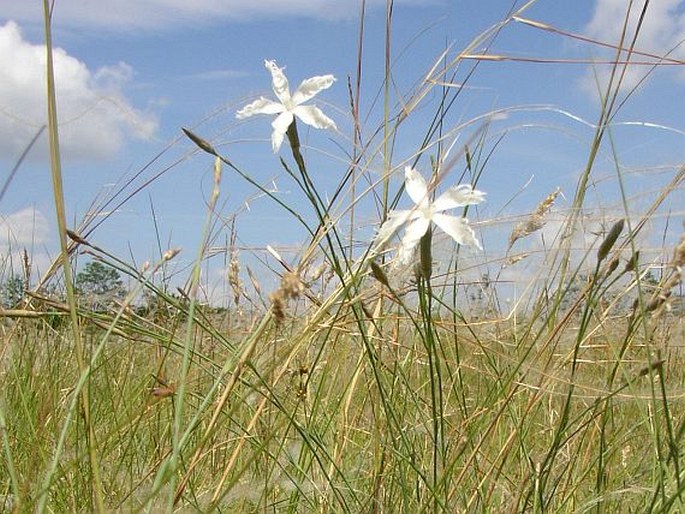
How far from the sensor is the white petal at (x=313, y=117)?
1.00 metres

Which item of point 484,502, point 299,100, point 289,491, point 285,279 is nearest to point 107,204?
point 289,491

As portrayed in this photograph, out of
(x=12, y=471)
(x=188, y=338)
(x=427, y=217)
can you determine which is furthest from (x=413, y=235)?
(x=12, y=471)

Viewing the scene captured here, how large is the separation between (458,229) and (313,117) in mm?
285

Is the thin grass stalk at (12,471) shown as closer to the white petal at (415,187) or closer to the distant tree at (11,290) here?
the white petal at (415,187)

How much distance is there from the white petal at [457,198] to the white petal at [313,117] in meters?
0.22

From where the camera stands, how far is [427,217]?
0.84m

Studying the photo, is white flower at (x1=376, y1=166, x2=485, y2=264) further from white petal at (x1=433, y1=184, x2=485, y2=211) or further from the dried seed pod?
the dried seed pod

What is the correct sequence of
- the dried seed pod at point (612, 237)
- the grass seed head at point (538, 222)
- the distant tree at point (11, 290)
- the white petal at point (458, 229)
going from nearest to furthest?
the white petal at point (458, 229) < the dried seed pod at point (612, 237) < the grass seed head at point (538, 222) < the distant tree at point (11, 290)

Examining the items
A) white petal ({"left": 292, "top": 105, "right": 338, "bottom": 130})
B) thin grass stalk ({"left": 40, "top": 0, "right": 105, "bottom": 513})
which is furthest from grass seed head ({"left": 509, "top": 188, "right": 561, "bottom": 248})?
thin grass stalk ({"left": 40, "top": 0, "right": 105, "bottom": 513})

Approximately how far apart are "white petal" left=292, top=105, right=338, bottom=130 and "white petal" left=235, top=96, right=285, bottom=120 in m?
0.02

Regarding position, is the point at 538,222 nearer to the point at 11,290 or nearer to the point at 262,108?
the point at 262,108

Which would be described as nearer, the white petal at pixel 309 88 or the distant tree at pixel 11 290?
the white petal at pixel 309 88

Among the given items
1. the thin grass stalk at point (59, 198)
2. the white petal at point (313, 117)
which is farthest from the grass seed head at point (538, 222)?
the thin grass stalk at point (59, 198)

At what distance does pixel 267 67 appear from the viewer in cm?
105
